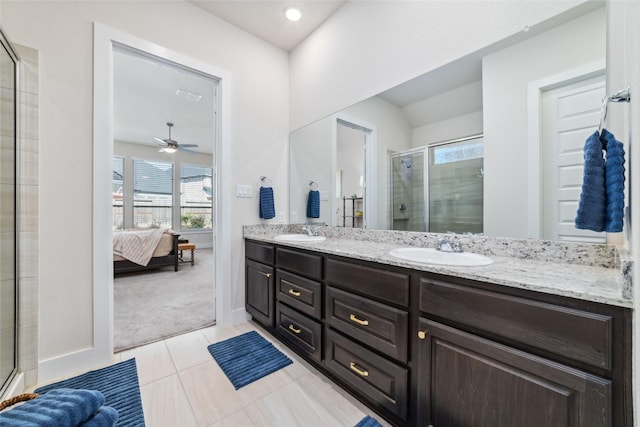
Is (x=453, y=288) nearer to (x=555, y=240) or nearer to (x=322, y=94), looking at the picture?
(x=555, y=240)

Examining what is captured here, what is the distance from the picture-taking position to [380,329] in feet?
4.06

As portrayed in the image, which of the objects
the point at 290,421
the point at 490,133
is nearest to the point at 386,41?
the point at 490,133

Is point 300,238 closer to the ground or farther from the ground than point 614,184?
closer to the ground

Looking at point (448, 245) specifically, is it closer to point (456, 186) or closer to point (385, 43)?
point (456, 186)

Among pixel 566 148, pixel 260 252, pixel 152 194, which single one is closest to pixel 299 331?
pixel 260 252

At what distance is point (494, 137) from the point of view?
4.54 feet

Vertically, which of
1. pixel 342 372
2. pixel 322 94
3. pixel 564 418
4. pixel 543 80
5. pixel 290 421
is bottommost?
pixel 290 421

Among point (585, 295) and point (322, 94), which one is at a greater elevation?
point (322, 94)

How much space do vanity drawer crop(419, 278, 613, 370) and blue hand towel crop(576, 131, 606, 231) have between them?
37 cm

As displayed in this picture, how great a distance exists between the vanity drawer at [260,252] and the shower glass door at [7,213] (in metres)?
1.42

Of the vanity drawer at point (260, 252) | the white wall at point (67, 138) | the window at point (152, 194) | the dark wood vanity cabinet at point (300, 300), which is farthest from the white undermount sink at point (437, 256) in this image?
the window at point (152, 194)

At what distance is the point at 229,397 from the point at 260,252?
1.03 m

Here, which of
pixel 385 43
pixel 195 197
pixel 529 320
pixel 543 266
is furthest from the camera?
pixel 195 197

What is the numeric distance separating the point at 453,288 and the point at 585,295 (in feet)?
1.17
